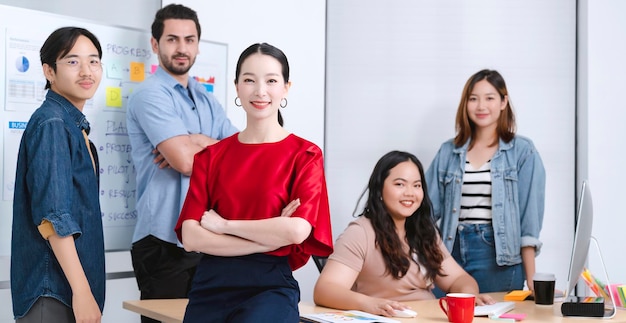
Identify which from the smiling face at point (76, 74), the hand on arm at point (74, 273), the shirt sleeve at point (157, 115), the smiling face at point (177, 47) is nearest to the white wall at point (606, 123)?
the smiling face at point (177, 47)

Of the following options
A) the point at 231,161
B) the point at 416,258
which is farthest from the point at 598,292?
the point at 231,161

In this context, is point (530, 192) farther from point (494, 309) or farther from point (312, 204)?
point (312, 204)

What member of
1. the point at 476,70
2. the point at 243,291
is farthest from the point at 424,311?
the point at 476,70

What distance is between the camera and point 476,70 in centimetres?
437

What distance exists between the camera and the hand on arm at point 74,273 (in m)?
2.07

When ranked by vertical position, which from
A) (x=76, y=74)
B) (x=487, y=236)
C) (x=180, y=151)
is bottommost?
(x=487, y=236)

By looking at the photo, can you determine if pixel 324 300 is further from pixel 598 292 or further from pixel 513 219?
pixel 513 219

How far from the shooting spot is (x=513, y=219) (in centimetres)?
343

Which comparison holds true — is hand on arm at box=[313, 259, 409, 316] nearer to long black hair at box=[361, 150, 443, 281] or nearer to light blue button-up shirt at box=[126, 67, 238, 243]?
long black hair at box=[361, 150, 443, 281]

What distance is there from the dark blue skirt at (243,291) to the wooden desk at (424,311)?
333 millimetres

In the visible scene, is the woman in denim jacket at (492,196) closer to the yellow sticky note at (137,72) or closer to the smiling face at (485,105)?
the smiling face at (485,105)

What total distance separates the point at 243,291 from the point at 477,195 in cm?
193

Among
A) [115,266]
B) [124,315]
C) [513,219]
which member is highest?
[513,219]

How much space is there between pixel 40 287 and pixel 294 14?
2.68 metres
